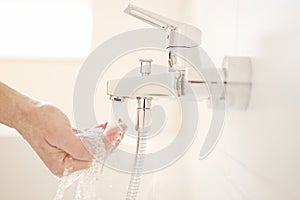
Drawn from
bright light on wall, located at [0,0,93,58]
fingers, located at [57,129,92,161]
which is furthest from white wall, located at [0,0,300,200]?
bright light on wall, located at [0,0,93,58]

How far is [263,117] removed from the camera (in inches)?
17.0

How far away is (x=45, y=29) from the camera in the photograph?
1635mm

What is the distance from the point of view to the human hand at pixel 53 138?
1.73 feet

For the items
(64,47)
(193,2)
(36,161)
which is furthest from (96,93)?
(193,2)

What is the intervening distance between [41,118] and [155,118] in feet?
0.57

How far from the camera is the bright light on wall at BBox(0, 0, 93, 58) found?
1.58m

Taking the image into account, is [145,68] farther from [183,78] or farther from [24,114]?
[24,114]

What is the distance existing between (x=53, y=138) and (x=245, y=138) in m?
0.27

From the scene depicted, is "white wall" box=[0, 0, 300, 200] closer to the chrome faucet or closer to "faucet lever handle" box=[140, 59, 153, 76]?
the chrome faucet

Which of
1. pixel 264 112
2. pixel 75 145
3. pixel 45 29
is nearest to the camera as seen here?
pixel 264 112

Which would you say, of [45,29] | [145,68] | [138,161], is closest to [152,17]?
[145,68]

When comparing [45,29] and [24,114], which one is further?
[45,29]

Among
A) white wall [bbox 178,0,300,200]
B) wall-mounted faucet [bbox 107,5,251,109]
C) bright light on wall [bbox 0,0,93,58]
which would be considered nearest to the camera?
white wall [bbox 178,0,300,200]

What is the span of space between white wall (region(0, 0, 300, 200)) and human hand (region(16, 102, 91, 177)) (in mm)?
227
